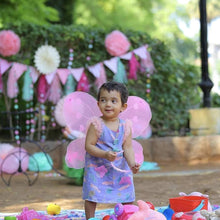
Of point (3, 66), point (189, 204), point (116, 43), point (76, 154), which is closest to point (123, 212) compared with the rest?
point (189, 204)

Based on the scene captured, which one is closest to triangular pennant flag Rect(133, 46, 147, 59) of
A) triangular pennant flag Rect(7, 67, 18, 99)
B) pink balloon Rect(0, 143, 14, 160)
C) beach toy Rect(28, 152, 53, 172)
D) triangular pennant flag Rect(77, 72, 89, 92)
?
triangular pennant flag Rect(77, 72, 89, 92)

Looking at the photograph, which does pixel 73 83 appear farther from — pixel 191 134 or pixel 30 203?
pixel 30 203

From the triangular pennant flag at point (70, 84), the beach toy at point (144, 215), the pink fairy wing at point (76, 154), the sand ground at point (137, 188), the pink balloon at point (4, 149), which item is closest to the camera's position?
the beach toy at point (144, 215)

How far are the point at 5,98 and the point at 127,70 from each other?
237 cm

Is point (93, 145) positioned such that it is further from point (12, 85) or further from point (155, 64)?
point (155, 64)

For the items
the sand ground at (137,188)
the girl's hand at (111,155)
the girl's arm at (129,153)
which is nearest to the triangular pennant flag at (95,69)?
the sand ground at (137,188)

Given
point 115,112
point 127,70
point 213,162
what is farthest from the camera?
point 127,70

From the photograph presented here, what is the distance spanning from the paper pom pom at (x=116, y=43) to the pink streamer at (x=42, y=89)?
1.32 meters

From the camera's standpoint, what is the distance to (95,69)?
8070 mm

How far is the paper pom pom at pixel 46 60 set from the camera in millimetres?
7766

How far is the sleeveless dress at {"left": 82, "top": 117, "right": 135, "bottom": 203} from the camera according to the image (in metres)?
3.10

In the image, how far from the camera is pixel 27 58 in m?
8.02

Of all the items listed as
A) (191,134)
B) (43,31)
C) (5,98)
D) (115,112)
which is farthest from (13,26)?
(115,112)

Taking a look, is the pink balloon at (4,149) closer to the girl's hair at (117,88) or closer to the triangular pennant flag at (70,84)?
the triangular pennant flag at (70,84)
